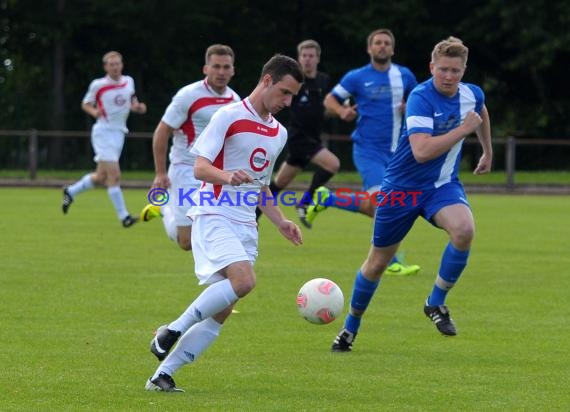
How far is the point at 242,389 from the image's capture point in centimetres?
677

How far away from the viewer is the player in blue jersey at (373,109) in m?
12.8

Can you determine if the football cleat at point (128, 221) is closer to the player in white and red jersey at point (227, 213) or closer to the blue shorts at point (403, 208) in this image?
the blue shorts at point (403, 208)

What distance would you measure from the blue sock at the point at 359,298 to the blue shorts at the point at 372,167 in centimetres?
455

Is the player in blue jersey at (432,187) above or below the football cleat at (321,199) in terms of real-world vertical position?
above

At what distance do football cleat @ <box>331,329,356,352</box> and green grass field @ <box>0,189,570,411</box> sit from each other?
93mm

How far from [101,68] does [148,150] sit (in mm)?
6300

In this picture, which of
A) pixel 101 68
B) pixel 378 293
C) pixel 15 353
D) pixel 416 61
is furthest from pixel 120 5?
pixel 15 353

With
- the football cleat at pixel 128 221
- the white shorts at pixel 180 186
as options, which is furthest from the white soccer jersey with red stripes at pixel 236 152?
the football cleat at pixel 128 221

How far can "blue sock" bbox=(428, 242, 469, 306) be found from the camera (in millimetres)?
8391

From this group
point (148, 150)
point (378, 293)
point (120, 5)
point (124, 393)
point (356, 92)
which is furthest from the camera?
point (120, 5)

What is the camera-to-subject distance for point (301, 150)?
54.7 feet

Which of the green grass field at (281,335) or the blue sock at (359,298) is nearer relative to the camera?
the green grass field at (281,335)

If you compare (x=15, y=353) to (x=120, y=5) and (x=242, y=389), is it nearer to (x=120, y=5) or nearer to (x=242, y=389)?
(x=242, y=389)

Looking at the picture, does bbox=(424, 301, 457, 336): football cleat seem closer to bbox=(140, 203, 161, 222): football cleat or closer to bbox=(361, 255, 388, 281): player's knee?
bbox=(361, 255, 388, 281): player's knee
